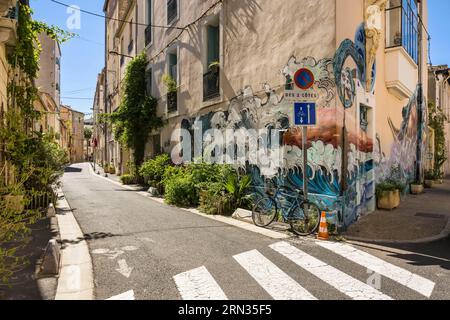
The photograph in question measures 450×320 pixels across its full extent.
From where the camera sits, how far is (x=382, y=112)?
9.87m

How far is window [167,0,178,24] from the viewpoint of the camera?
47.5ft

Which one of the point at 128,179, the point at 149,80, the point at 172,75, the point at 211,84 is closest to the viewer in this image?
the point at 211,84

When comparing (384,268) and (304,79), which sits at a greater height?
(304,79)

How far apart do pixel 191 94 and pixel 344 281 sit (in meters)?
10.5

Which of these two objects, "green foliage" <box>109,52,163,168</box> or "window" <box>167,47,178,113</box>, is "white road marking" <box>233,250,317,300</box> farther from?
"green foliage" <box>109,52,163,168</box>

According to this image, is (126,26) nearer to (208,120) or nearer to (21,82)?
(21,82)

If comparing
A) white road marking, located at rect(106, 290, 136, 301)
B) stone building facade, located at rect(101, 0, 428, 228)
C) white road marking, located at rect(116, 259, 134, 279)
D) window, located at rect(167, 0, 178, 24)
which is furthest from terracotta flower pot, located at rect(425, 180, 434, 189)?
white road marking, located at rect(106, 290, 136, 301)

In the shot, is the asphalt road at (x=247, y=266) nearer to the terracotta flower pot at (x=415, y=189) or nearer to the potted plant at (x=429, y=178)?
the terracotta flower pot at (x=415, y=189)

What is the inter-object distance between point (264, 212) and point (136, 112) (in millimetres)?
11785

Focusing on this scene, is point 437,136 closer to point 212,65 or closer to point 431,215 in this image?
point 431,215

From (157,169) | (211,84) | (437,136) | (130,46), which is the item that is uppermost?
(130,46)

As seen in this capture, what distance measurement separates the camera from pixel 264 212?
775 centimetres

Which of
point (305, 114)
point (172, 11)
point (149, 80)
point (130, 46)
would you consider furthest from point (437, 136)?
point (130, 46)

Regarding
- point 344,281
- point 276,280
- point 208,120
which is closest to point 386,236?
point 344,281
